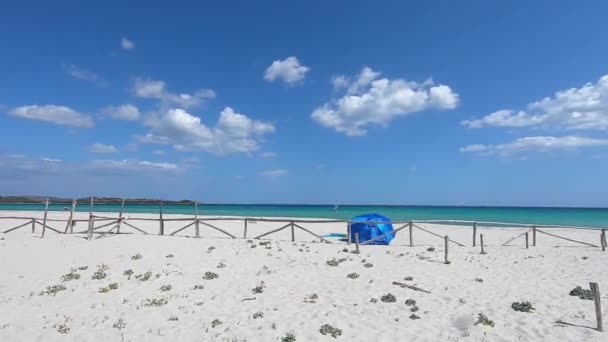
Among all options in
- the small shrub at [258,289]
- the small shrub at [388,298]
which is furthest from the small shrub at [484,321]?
the small shrub at [258,289]

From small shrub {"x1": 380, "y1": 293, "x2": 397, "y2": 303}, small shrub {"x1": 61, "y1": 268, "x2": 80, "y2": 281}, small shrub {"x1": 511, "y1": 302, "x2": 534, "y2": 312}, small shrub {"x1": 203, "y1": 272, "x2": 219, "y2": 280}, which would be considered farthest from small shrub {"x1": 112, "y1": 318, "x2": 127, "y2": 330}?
small shrub {"x1": 511, "y1": 302, "x2": 534, "y2": 312}

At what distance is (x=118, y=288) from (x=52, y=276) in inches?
119

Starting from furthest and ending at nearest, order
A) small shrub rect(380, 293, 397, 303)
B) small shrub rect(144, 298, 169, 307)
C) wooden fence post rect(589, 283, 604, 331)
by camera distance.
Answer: small shrub rect(380, 293, 397, 303), small shrub rect(144, 298, 169, 307), wooden fence post rect(589, 283, 604, 331)

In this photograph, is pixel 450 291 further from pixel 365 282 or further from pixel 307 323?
pixel 307 323

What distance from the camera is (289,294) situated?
948 centimetres

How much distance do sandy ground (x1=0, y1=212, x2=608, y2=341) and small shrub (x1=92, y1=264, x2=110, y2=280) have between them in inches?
5.7

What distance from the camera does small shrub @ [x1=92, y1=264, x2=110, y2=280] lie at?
11086 mm

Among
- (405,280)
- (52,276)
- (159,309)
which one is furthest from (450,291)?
(52,276)

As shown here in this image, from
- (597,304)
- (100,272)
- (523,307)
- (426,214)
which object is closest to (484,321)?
(523,307)

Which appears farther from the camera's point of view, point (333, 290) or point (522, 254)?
point (522, 254)

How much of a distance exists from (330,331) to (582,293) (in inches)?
252

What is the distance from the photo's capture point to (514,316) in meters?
7.71

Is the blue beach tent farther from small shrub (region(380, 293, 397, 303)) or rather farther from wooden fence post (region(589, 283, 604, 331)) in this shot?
wooden fence post (region(589, 283, 604, 331))

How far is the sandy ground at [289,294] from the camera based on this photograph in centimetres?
706
